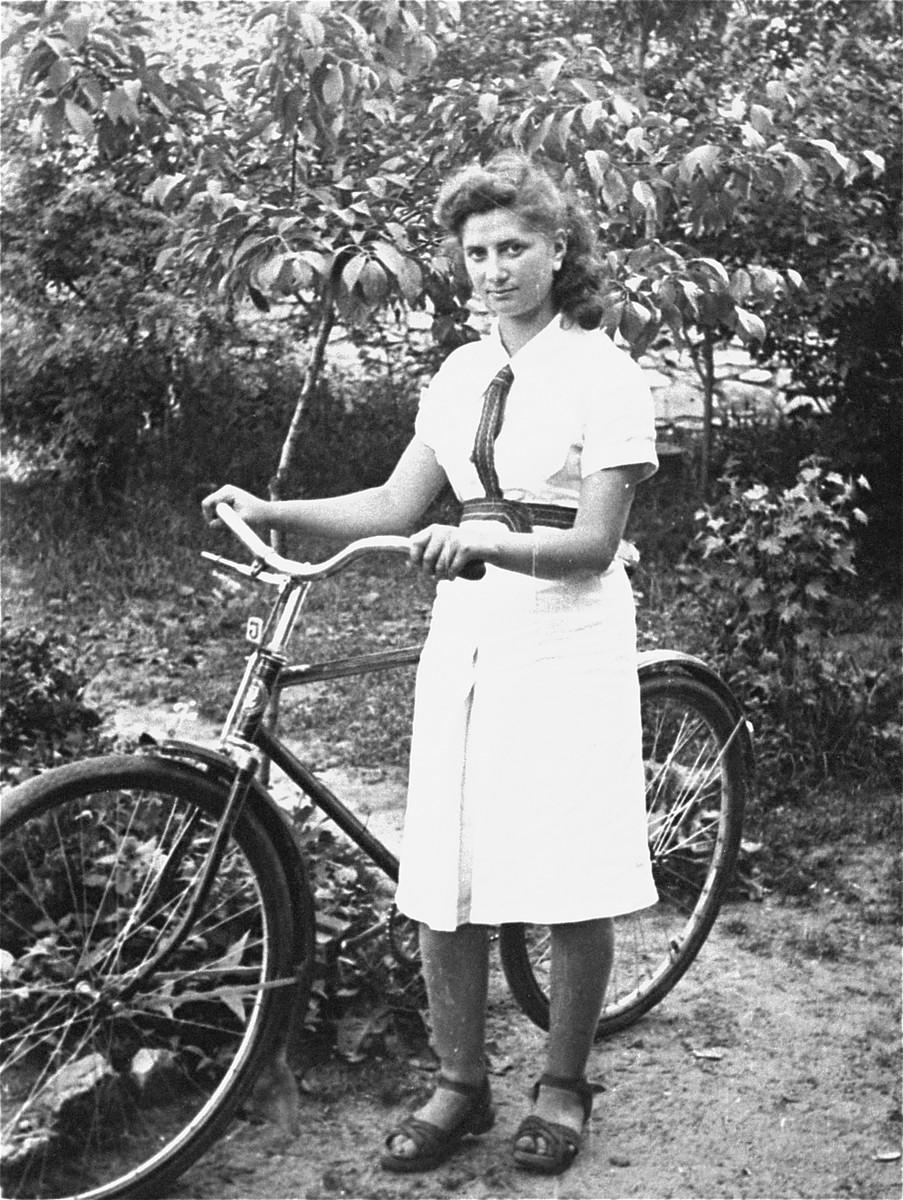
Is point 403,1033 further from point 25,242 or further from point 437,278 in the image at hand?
point 25,242

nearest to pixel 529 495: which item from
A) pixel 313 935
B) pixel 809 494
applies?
pixel 313 935

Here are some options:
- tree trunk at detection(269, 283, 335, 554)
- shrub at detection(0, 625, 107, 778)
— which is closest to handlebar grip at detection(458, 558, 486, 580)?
tree trunk at detection(269, 283, 335, 554)

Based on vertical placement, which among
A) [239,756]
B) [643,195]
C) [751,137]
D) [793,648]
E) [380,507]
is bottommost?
[793,648]

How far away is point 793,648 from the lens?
18.7 feet

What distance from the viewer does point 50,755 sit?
14.3ft

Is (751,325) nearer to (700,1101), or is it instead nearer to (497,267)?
(497,267)

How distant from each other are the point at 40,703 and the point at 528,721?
2389 millimetres

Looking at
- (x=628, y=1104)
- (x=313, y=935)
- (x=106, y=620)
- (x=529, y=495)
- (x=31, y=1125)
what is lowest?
(x=106, y=620)

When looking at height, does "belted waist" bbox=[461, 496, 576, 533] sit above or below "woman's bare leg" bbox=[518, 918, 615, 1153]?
above

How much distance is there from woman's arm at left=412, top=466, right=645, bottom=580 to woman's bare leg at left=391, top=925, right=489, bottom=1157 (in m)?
0.79

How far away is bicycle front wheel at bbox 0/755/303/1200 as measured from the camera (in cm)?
286

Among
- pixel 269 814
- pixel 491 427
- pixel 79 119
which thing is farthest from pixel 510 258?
pixel 79 119

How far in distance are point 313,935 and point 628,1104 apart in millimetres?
888

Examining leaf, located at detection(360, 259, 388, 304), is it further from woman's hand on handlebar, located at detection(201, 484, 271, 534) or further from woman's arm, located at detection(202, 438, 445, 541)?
woman's hand on handlebar, located at detection(201, 484, 271, 534)
